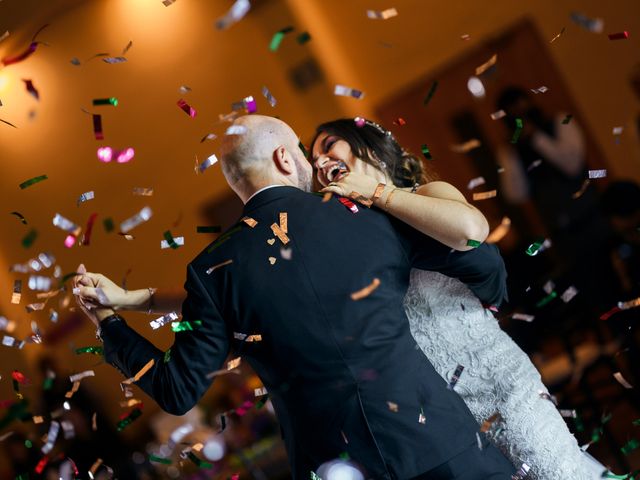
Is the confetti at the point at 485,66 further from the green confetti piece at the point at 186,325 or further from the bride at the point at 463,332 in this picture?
the green confetti piece at the point at 186,325

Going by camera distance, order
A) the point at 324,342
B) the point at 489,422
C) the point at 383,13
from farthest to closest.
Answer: the point at 383,13
the point at 489,422
the point at 324,342

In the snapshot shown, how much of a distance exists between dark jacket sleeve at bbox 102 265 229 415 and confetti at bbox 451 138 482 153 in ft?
14.7

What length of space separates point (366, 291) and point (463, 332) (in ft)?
1.32

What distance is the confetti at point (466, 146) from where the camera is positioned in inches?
237

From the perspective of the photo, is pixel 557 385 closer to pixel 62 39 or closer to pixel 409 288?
pixel 409 288

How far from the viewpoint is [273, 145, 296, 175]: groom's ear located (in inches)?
74.7

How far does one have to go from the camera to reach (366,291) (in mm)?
1764

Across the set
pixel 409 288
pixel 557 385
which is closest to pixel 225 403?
pixel 557 385

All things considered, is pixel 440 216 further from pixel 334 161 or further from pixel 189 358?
pixel 189 358

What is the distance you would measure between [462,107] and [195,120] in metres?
2.08

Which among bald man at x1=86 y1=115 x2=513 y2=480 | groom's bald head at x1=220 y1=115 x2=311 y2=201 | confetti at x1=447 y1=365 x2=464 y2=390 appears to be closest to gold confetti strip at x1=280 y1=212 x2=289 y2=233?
bald man at x1=86 y1=115 x2=513 y2=480

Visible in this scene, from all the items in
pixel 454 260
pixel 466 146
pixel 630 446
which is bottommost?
pixel 466 146

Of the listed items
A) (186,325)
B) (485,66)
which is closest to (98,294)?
(186,325)

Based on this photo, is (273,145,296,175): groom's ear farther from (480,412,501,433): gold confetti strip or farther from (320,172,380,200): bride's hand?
(480,412,501,433): gold confetti strip
